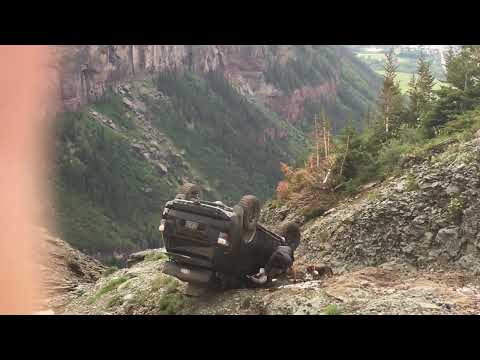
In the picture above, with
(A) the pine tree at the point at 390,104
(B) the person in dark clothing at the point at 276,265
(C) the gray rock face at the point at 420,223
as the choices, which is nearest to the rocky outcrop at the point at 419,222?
(C) the gray rock face at the point at 420,223

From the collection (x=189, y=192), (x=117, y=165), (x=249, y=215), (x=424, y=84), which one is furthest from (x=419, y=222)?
(x=117, y=165)

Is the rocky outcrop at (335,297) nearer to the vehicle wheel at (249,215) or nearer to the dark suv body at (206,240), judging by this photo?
the dark suv body at (206,240)

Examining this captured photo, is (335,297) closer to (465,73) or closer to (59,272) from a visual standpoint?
(465,73)

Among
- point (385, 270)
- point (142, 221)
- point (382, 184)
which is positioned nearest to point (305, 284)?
point (385, 270)

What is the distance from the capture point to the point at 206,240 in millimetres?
11641

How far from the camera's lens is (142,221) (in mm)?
137500

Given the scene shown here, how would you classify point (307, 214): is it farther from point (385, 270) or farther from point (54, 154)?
point (54, 154)

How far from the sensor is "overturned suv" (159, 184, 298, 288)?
1159cm

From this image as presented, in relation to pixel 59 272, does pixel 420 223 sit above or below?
above

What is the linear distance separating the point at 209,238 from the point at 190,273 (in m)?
1.29

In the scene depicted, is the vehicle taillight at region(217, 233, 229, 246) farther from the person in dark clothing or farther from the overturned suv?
the person in dark clothing

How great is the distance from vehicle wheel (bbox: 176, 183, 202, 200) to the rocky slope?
2.63 meters

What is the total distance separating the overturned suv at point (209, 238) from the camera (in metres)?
11.6

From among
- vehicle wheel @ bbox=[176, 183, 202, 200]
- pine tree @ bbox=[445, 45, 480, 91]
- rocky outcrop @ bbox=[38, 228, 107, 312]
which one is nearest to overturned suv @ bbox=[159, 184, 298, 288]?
vehicle wheel @ bbox=[176, 183, 202, 200]
